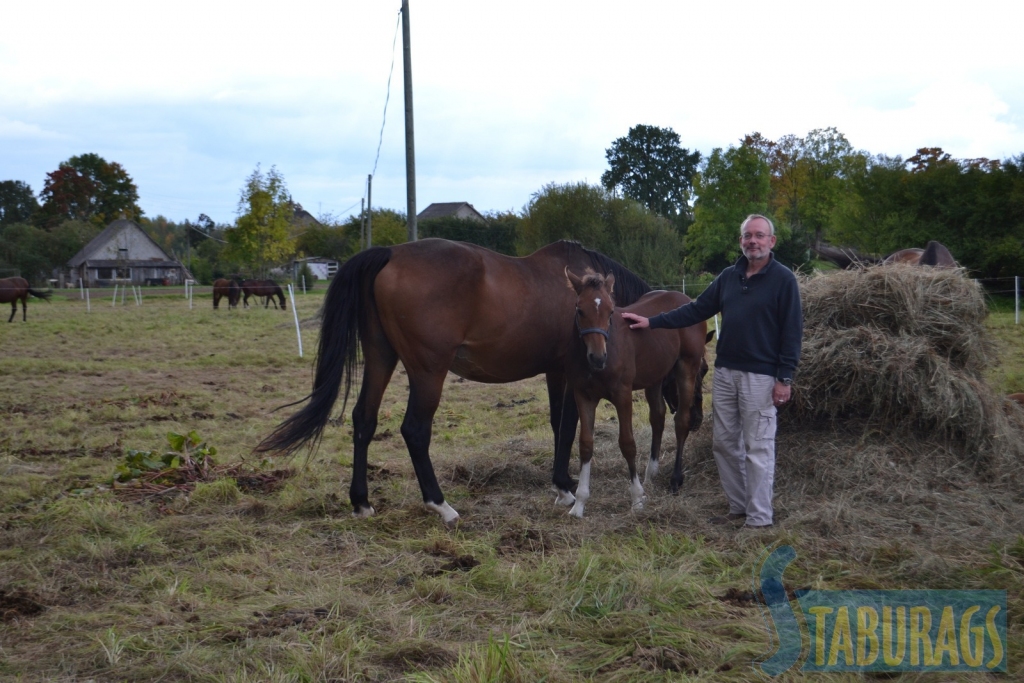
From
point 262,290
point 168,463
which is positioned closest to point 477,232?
point 168,463

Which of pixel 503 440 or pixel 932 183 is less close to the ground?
pixel 932 183

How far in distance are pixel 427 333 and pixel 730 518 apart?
7.56 feet

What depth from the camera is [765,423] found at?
186 inches

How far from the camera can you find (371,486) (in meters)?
6.05

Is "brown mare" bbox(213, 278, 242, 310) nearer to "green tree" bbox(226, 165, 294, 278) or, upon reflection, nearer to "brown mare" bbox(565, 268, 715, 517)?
"green tree" bbox(226, 165, 294, 278)

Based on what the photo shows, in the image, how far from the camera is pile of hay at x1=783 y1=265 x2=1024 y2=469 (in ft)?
17.4

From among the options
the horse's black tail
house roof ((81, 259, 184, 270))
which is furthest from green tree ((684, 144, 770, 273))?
house roof ((81, 259, 184, 270))

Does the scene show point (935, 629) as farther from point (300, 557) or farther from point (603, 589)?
point (300, 557)

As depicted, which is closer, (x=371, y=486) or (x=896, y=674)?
(x=896, y=674)

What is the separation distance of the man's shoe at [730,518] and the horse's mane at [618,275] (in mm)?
2025

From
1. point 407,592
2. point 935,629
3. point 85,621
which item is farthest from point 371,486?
point 935,629

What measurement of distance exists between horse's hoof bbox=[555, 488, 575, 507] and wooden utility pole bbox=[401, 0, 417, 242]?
7.40 m

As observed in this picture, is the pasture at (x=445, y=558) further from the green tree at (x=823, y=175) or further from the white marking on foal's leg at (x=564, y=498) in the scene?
the green tree at (x=823, y=175)

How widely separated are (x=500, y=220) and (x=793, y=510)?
1620cm
